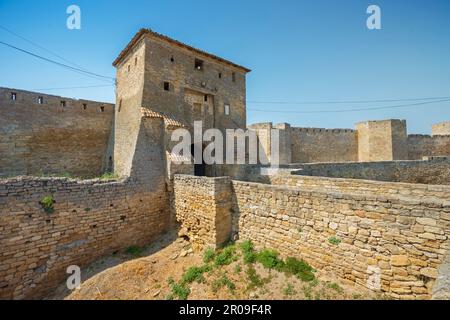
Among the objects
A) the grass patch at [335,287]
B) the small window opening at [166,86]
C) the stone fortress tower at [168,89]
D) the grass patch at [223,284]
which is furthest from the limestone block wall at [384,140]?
the grass patch at [223,284]

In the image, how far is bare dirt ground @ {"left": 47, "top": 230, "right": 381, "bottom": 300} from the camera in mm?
4834

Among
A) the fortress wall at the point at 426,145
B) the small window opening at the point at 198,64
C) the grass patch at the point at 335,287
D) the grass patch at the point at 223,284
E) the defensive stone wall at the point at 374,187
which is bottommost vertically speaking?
the grass patch at the point at 223,284

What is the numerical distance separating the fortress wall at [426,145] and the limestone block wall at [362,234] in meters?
25.1

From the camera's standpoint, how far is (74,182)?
22.8ft

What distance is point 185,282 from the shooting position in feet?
19.6

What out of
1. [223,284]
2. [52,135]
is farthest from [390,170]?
[52,135]

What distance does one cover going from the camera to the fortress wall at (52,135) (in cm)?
1084

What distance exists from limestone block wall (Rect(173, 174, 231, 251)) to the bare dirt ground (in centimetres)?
64

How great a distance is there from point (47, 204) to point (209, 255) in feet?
17.4

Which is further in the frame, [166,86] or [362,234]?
[166,86]

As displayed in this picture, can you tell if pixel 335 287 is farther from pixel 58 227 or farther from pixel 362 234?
pixel 58 227

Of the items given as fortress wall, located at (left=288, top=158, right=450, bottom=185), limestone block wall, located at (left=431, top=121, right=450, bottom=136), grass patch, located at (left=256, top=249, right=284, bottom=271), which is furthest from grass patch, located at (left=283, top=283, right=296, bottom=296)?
limestone block wall, located at (left=431, top=121, right=450, bottom=136)

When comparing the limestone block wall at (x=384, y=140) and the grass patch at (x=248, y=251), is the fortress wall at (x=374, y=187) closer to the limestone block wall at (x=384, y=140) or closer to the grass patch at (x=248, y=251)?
the grass patch at (x=248, y=251)

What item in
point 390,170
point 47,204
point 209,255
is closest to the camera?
point 47,204
